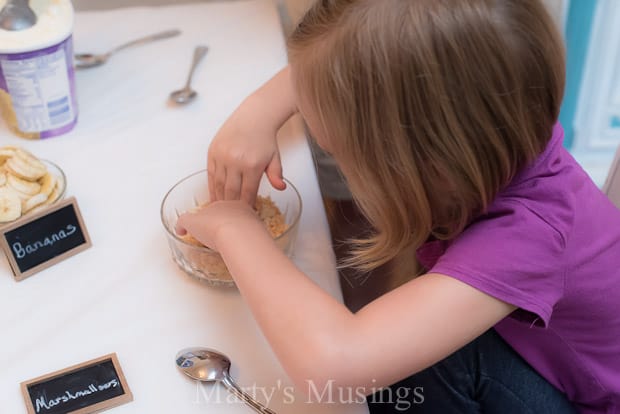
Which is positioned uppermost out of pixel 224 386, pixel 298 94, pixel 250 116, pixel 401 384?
pixel 298 94

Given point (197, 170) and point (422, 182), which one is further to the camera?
point (197, 170)

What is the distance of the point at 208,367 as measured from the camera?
71cm

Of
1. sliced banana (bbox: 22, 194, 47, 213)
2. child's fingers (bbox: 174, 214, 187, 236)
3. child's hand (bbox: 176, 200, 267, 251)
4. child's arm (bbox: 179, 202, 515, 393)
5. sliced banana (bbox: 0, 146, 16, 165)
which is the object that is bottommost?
child's arm (bbox: 179, 202, 515, 393)

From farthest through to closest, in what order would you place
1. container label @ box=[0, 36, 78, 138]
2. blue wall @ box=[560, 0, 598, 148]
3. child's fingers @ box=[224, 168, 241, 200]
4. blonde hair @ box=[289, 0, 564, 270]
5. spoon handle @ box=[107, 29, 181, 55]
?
blue wall @ box=[560, 0, 598, 148]
spoon handle @ box=[107, 29, 181, 55]
container label @ box=[0, 36, 78, 138]
child's fingers @ box=[224, 168, 241, 200]
blonde hair @ box=[289, 0, 564, 270]

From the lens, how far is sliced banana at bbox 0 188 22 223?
84cm

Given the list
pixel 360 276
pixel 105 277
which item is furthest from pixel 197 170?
pixel 360 276

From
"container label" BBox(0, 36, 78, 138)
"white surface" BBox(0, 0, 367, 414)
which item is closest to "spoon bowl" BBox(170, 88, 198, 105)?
"white surface" BBox(0, 0, 367, 414)

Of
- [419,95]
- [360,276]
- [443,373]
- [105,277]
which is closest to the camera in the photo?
[419,95]

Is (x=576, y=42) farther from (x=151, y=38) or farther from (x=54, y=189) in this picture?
(x=54, y=189)

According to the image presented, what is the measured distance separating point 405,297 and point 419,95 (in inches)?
7.4

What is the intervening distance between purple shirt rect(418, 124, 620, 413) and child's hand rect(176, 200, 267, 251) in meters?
0.21

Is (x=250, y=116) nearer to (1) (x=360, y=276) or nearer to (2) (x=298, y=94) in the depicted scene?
(2) (x=298, y=94)

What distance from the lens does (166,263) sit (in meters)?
0.85

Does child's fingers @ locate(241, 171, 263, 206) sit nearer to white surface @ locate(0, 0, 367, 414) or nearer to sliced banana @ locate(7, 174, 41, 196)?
white surface @ locate(0, 0, 367, 414)
